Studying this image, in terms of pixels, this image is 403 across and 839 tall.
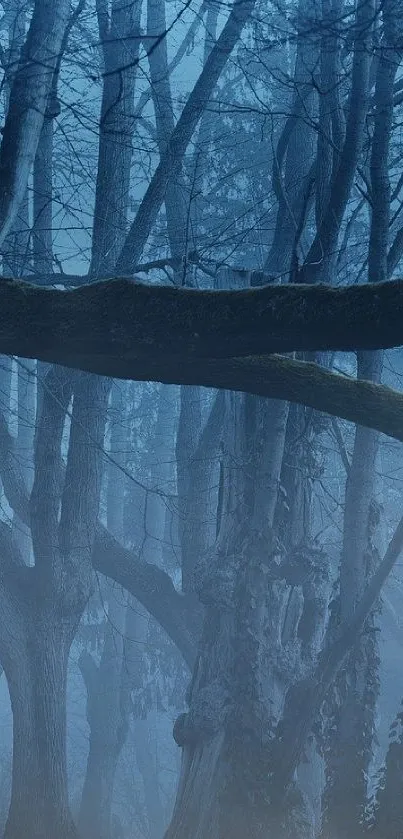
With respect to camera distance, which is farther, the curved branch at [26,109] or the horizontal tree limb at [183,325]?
the curved branch at [26,109]

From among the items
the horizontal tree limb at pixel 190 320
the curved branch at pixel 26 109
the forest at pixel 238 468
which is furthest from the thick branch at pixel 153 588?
the horizontal tree limb at pixel 190 320

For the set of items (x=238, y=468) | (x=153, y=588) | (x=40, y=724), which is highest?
(x=238, y=468)

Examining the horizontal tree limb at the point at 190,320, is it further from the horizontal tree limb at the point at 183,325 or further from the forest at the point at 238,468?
the forest at the point at 238,468

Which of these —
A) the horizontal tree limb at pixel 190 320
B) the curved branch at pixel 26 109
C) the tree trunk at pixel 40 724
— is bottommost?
the tree trunk at pixel 40 724

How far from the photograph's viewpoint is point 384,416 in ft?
17.1

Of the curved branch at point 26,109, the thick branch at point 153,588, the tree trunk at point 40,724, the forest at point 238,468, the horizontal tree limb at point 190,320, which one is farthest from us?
the thick branch at point 153,588

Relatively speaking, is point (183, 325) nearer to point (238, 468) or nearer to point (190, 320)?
point (190, 320)

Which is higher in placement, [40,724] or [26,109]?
[26,109]

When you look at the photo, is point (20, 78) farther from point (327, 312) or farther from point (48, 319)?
point (327, 312)

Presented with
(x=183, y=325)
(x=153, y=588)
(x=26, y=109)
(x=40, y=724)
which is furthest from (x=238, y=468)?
(x=183, y=325)

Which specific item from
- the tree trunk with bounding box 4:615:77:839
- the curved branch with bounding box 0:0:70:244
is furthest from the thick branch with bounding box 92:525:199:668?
the curved branch with bounding box 0:0:70:244

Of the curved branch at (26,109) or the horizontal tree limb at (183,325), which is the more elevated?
the curved branch at (26,109)

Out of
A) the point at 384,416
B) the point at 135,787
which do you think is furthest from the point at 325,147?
the point at 135,787

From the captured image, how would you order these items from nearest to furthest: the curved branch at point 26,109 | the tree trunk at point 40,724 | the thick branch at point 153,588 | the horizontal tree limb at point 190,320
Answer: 1. the horizontal tree limb at point 190,320
2. the curved branch at point 26,109
3. the tree trunk at point 40,724
4. the thick branch at point 153,588
